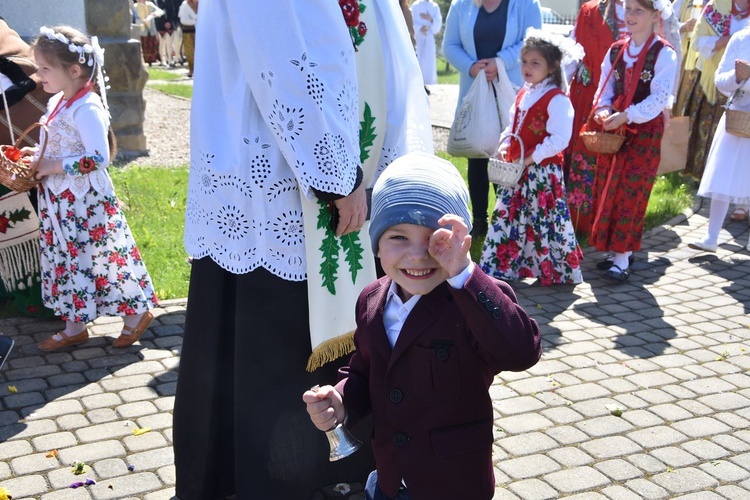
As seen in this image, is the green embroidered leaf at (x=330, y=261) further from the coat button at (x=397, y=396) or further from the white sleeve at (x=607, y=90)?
the white sleeve at (x=607, y=90)

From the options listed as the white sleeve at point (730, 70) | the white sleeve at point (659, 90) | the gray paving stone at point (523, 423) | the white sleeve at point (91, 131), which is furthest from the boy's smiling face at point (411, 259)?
the white sleeve at point (730, 70)

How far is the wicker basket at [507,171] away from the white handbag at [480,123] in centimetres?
70

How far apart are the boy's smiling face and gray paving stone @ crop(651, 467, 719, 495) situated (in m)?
1.80

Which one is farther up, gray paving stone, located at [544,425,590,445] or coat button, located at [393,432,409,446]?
coat button, located at [393,432,409,446]

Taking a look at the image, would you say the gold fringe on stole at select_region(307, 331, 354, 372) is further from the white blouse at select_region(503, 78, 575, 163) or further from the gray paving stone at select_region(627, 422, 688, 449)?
the white blouse at select_region(503, 78, 575, 163)

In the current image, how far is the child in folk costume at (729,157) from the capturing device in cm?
667

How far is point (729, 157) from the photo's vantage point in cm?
689

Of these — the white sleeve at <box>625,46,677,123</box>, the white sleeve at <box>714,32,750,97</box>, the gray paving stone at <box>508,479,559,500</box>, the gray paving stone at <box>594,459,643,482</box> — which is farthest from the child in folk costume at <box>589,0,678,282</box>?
the gray paving stone at <box>508,479,559,500</box>

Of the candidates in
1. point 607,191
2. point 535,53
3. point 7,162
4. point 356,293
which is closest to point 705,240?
point 607,191

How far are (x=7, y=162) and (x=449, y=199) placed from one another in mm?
3075

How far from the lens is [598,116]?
595 cm

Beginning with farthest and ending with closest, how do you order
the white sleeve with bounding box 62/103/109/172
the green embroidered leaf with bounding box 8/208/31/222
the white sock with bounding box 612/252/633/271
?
the white sock with bounding box 612/252/633/271 < the green embroidered leaf with bounding box 8/208/31/222 < the white sleeve with bounding box 62/103/109/172

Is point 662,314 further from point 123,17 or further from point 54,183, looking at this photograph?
point 123,17

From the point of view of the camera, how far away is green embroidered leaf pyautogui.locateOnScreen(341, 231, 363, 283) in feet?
10.2
